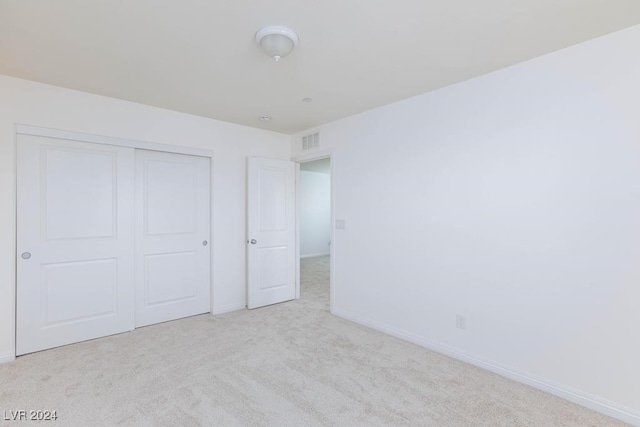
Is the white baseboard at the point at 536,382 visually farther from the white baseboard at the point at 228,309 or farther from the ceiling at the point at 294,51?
the ceiling at the point at 294,51

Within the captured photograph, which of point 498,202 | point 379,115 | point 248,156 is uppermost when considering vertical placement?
point 379,115

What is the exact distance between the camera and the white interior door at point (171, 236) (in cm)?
339

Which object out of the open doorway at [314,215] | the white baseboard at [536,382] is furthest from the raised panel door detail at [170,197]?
the open doorway at [314,215]

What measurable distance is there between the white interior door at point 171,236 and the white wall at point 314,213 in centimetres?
462

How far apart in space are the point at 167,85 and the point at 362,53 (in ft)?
5.95

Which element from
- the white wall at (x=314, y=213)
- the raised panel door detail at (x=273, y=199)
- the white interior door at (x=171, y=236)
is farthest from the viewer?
the white wall at (x=314, y=213)

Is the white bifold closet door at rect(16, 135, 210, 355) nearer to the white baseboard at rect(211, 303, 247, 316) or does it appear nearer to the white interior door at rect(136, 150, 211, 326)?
the white interior door at rect(136, 150, 211, 326)

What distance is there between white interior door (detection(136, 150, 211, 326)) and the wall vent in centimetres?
135

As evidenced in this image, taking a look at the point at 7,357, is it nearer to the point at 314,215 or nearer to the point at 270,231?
the point at 270,231

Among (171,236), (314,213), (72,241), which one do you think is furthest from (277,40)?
(314,213)

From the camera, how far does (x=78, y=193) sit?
2961mm

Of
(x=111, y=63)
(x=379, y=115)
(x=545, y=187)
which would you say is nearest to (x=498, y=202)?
(x=545, y=187)

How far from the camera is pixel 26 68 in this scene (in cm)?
244

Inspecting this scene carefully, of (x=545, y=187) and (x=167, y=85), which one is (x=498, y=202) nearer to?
(x=545, y=187)
